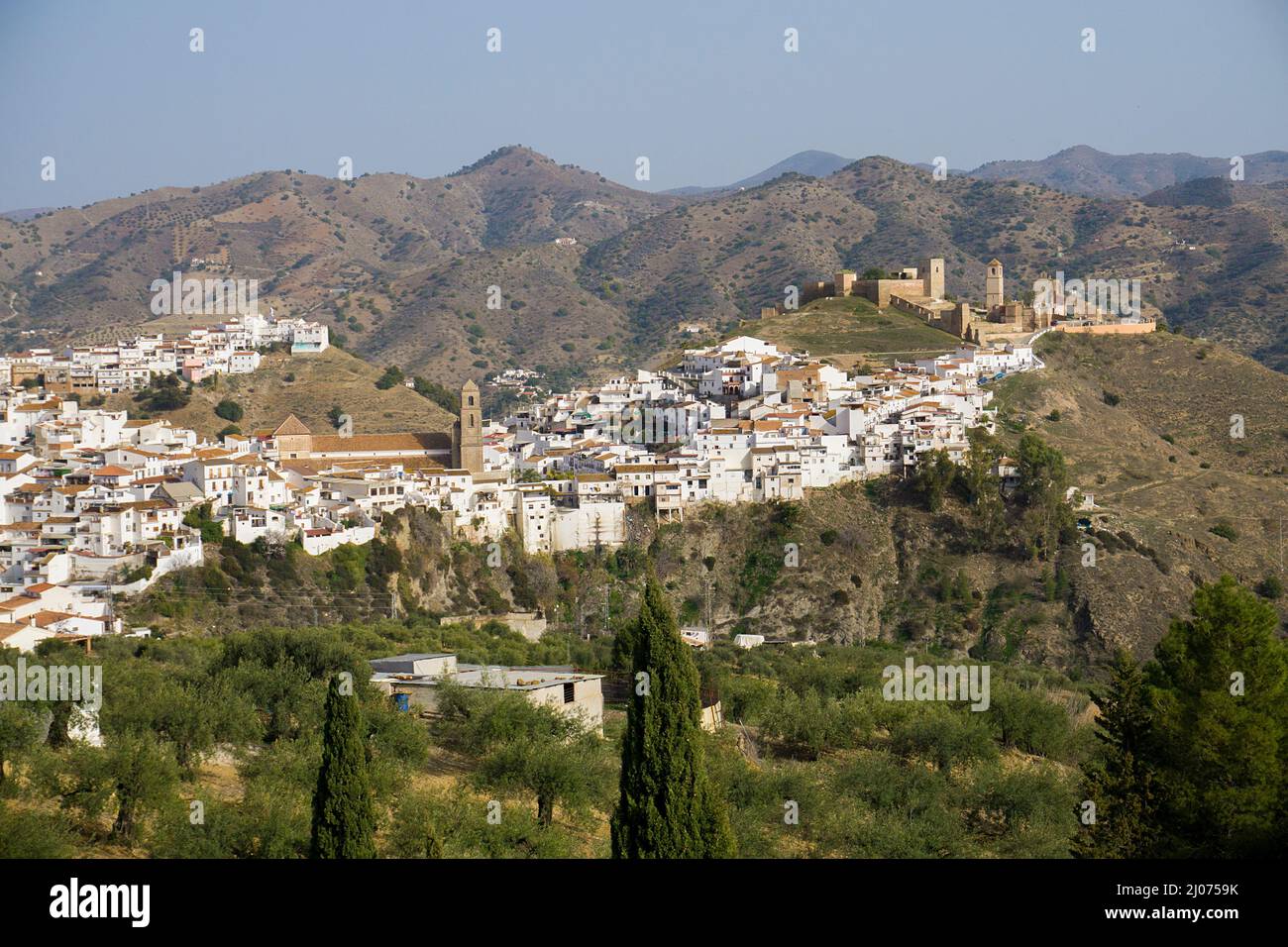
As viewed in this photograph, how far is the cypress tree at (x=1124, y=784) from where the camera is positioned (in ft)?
46.9

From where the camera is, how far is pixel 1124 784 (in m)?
14.7

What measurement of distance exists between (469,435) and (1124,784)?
103 ft

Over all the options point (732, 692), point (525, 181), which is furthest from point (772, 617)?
point (525, 181)

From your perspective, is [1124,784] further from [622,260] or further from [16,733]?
[622,260]

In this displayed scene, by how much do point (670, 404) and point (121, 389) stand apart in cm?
1785

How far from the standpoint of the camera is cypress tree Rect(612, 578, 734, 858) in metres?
13.0

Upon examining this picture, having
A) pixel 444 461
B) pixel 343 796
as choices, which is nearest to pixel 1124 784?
pixel 343 796

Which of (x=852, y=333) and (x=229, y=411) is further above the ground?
(x=852, y=333)

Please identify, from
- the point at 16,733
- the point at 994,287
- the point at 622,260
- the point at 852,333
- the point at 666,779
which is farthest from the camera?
the point at 622,260

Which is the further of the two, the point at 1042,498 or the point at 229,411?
the point at 229,411

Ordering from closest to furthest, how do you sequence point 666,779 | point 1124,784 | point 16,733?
1. point 666,779
2. point 1124,784
3. point 16,733

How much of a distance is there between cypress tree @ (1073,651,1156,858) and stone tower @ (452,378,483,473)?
98.0ft

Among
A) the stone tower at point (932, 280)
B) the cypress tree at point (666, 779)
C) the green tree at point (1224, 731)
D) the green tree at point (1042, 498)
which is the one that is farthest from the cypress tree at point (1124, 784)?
the stone tower at point (932, 280)

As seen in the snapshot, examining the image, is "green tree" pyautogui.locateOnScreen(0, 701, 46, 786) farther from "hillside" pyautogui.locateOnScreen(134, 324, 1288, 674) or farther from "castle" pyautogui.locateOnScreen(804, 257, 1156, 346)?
"castle" pyautogui.locateOnScreen(804, 257, 1156, 346)
